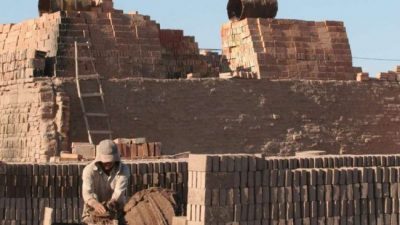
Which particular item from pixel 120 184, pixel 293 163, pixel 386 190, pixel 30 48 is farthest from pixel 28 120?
pixel 120 184

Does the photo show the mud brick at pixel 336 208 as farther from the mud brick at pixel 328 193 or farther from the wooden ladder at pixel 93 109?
the wooden ladder at pixel 93 109

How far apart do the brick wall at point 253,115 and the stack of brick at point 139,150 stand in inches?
66.5

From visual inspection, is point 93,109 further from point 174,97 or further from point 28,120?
point 174,97

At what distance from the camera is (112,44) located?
854 inches

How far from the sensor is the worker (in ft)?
32.8

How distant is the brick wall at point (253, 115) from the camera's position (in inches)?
834

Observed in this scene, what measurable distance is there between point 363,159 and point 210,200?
14.2 ft

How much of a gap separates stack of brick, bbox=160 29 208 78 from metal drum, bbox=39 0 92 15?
193cm

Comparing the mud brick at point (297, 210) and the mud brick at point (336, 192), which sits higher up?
the mud brick at point (336, 192)

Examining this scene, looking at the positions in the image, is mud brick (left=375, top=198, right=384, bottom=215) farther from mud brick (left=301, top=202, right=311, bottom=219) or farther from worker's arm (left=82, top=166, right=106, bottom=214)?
worker's arm (left=82, top=166, right=106, bottom=214)

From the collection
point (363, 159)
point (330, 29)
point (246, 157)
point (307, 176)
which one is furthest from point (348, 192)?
point (330, 29)

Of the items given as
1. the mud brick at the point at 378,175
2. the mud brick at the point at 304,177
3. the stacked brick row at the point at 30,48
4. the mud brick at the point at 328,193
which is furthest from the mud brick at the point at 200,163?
the stacked brick row at the point at 30,48

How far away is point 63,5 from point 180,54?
9.59ft

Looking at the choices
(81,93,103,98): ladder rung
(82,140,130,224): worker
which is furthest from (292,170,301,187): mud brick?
(81,93,103,98): ladder rung
